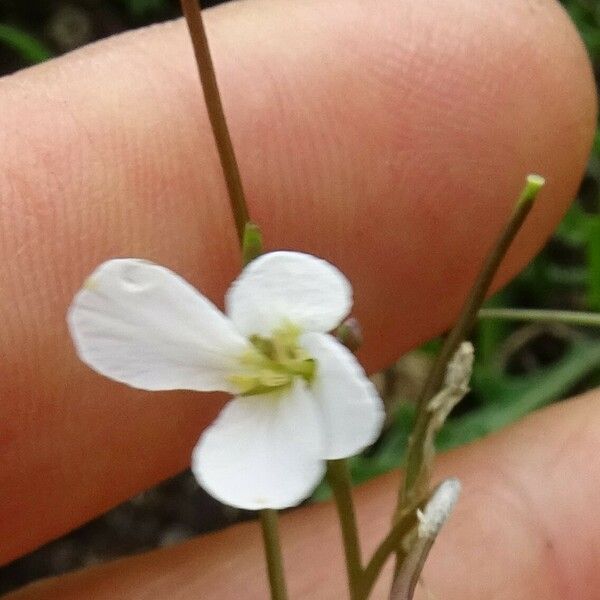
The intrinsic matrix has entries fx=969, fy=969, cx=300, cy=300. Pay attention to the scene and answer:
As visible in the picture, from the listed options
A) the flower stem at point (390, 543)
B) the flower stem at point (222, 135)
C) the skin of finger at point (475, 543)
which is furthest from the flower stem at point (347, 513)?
the skin of finger at point (475, 543)

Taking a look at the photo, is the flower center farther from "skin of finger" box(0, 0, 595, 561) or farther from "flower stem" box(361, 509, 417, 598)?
"skin of finger" box(0, 0, 595, 561)

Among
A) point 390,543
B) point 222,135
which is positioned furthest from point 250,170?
point 390,543

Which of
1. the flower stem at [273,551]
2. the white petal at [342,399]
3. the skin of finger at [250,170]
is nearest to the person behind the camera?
the white petal at [342,399]

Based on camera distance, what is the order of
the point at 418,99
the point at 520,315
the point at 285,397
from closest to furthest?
the point at 285,397 → the point at 520,315 → the point at 418,99

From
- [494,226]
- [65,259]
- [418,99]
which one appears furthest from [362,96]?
[65,259]

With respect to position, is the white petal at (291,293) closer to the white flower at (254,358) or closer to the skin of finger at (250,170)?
the white flower at (254,358)

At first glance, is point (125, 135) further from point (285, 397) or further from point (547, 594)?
point (547, 594)
